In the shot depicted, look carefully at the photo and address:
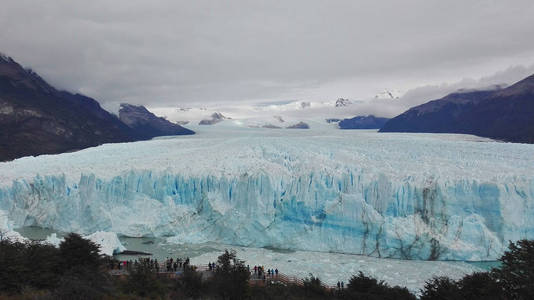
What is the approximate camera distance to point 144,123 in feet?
433

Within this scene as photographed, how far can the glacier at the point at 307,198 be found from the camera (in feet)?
66.6

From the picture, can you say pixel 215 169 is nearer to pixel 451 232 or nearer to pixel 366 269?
pixel 366 269

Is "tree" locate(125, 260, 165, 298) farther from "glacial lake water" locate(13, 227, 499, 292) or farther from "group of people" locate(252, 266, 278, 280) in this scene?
"glacial lake water" locate(13, 227, 499, 292)

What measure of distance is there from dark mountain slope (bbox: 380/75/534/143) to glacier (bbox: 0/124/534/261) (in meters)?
51.7

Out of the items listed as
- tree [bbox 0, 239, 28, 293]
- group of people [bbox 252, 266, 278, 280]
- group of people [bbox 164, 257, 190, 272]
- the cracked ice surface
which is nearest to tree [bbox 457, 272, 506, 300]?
the cracked ice surface

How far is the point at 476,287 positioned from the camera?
11.7 m

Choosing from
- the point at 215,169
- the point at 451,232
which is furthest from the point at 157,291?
the point at 451,232

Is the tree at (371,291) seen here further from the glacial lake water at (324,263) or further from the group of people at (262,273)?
the group of people at (262,273)

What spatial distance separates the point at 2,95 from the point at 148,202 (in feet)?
251

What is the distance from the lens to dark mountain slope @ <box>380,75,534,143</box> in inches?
3041

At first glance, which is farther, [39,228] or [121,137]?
[121,137]

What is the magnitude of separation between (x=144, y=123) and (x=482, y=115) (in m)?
102

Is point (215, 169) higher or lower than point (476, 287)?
higher

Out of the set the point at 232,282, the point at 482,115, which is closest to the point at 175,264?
the point at 232,282
